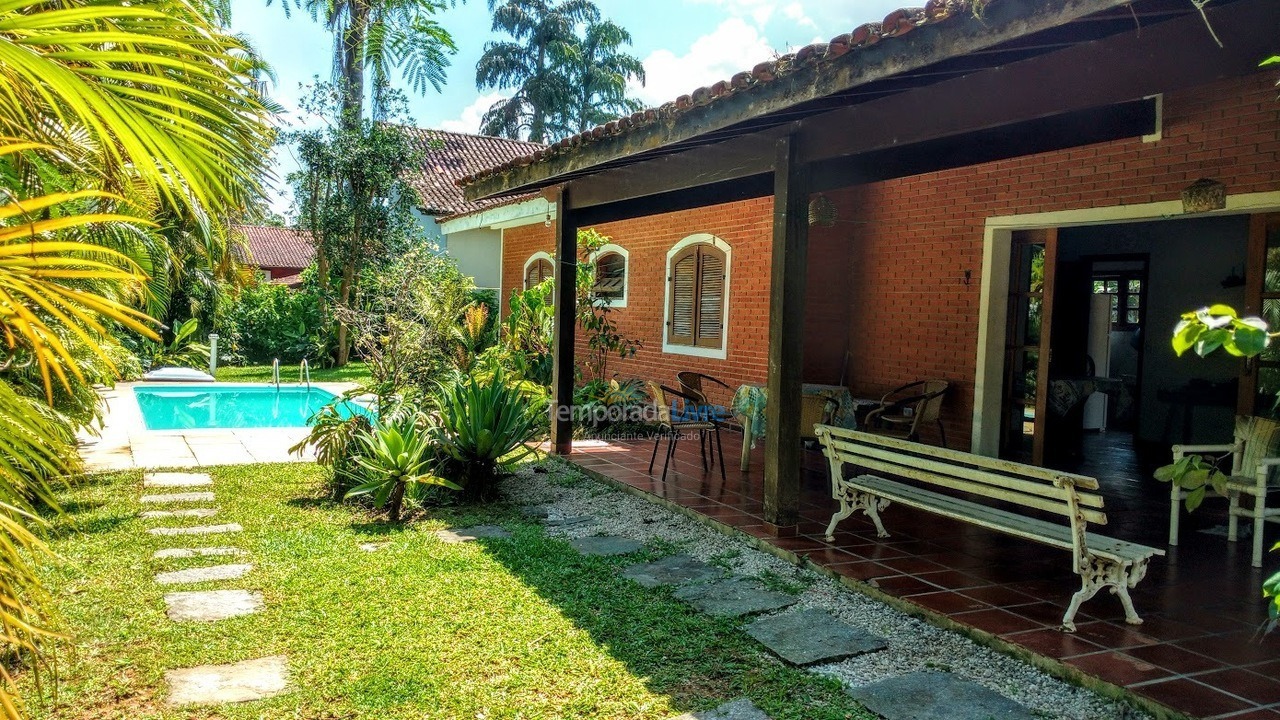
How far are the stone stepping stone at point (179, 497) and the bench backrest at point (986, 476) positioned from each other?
4.85 m

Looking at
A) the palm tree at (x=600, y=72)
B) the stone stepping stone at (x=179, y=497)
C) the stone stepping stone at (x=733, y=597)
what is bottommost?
the stone stepping stone at (x=179, y=497)

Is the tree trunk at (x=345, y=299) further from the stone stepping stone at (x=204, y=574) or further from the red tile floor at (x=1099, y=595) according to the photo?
the stone stepping stone at (x=204, y=574)

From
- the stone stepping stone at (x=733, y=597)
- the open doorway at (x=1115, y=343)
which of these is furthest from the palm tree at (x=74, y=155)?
the open doorway at (x=1115, y=343)

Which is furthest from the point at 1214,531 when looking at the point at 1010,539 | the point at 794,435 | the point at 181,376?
the point at 181,376

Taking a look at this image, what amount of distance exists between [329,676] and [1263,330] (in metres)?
3.50

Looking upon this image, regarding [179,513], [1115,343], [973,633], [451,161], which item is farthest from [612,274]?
[451,161]

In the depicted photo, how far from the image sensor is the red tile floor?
348cm

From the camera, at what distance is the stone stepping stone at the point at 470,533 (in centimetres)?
601

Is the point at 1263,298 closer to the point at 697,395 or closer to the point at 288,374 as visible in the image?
the point at 697,395

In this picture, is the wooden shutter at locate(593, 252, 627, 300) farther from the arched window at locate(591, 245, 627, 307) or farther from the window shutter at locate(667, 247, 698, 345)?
the window shutter at locate(667, 247, 698, 345)

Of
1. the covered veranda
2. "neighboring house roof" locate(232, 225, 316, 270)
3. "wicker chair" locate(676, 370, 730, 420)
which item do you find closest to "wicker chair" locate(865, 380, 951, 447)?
the covered veranda

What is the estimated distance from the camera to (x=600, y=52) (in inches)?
1241

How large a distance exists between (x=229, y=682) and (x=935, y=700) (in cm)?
285

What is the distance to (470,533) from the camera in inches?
243
